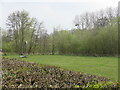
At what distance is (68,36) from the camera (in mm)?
20172

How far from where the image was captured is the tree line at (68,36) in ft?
56.1

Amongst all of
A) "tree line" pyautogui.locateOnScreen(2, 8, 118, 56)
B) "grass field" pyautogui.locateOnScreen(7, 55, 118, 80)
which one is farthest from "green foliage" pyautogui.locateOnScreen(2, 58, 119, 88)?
"tree line" pyautogui.locateOnScreen(2, 8, 118, 56)

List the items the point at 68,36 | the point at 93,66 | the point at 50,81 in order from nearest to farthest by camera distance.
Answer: the point at 50,81 < the point at 93,66 < the point at 68,36

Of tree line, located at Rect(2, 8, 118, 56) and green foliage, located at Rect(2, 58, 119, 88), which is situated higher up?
tree line, located at Rect(2, 8, 118, 56)

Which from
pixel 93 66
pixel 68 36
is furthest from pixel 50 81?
pixel 68 36

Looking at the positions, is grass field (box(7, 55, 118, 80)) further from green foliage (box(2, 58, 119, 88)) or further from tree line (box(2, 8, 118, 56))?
tree line (box(2, 8, 118, 56))

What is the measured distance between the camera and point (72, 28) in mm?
22797

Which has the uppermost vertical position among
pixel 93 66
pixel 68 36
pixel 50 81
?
pixel 68 36

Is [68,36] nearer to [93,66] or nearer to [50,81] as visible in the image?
[93,66]

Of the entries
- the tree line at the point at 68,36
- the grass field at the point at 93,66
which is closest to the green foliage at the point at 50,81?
the grass field at the point at 93,66

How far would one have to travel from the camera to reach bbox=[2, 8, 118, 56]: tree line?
1711 cm

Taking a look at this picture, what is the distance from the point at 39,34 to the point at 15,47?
4.31 metres

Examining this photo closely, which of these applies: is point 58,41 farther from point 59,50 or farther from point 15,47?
point 15,47

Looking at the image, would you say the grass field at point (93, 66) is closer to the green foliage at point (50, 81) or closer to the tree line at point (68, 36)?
the green foliage at point (50, 81)
